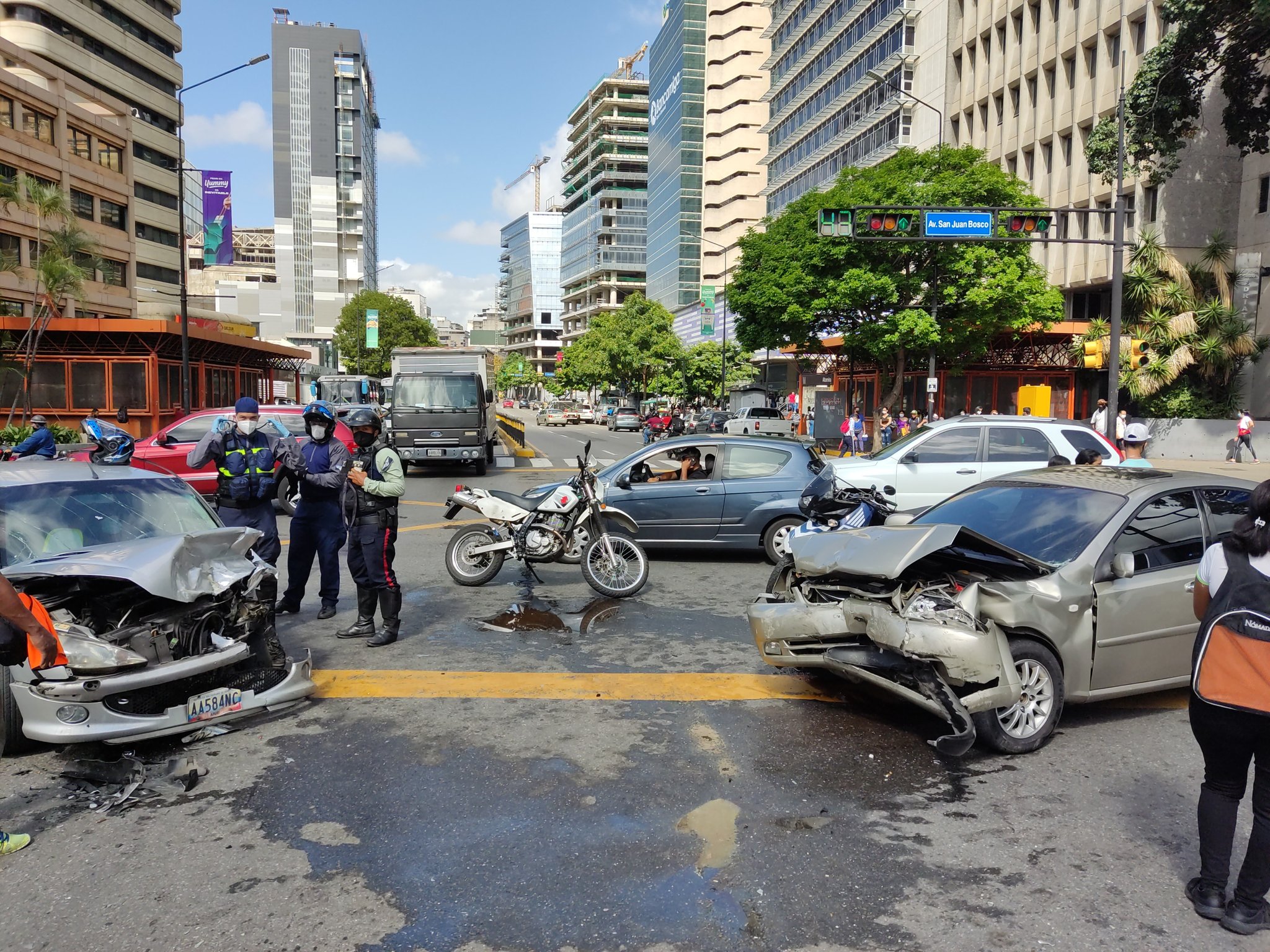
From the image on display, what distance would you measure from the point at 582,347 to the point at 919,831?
8881 centimetres

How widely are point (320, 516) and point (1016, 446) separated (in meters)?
8.52

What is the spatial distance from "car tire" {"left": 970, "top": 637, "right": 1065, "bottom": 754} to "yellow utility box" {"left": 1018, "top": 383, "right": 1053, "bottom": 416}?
1053 inches

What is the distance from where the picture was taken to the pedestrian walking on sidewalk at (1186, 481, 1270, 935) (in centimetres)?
321

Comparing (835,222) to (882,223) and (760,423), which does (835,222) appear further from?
(760,423)

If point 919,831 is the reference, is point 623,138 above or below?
above

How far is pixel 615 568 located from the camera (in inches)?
359

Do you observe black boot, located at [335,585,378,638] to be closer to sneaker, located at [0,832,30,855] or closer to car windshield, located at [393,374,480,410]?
sneaker, located at [0,832,30,855]

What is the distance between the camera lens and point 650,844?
4.02m

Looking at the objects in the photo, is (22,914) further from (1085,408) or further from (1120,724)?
(1085,408)

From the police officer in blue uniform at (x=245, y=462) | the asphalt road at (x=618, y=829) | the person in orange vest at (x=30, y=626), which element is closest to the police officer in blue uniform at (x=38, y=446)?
the police officer in blue uniform at (x=245, y=462)

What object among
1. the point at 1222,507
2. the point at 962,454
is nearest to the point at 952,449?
the point at 962,454

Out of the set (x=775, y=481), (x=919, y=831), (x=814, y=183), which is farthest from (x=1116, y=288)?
(x=814, y=183)

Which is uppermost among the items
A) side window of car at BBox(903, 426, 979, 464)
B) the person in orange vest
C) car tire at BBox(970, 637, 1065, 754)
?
side window of car at BBox(903, 426, 979, 464)

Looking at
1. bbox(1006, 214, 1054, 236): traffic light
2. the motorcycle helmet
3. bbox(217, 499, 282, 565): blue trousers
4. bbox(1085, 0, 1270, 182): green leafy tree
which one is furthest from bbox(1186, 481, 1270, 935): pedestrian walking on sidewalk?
bbox(1085, 0, 1270, 182): green leafy tree
